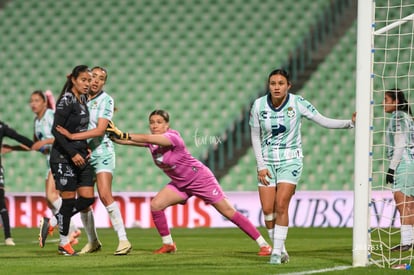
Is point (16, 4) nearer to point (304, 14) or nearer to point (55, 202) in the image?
point (304, 14)

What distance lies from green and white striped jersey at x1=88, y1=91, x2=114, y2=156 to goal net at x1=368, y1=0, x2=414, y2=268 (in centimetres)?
288

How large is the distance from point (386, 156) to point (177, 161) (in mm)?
7421

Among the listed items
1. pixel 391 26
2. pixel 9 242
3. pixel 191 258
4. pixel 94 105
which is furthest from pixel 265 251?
pixel 9 242

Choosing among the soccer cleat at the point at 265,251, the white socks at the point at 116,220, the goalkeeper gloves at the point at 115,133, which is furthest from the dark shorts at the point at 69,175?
the soccer cleat at the point at 265,251

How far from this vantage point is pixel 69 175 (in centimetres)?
963

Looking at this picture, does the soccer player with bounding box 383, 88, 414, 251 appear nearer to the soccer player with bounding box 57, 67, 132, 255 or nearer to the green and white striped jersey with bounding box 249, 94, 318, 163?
the green and white striped jersey with bounding box 249, 94, 318, 163

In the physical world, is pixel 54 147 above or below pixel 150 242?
above

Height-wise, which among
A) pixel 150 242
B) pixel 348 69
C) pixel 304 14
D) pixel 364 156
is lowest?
pixel 150 242

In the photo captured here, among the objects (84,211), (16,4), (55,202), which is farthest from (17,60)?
(84,211)

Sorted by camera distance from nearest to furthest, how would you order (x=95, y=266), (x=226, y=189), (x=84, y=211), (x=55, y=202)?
(x=95, y=266) < (x=84, y=211) < (x=55, y=202) < (x=226, y=189)

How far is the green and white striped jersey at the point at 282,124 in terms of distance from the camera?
8.75 metres

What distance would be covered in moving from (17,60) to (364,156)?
13.5 meters

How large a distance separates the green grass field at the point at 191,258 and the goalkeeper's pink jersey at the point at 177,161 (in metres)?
0.85

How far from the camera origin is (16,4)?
2112cm
